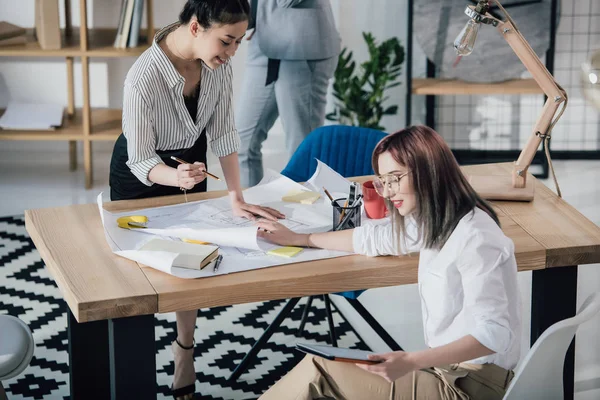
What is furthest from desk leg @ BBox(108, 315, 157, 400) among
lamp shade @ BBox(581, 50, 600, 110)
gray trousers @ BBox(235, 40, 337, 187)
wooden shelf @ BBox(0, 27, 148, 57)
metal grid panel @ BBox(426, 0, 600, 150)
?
metal grid panel @ BBox(426, 0, 600, 150)

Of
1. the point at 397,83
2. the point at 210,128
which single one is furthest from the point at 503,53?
the point at 210,128

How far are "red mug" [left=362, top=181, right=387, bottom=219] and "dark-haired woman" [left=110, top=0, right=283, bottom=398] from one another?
0.81ft

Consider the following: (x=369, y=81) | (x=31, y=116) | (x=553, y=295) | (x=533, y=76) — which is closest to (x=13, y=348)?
(x=553, y=295)

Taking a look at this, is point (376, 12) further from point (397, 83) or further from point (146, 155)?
point (146, 155)

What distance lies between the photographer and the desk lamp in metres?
2.70

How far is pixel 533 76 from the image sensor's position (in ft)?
9.07

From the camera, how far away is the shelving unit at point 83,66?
482 centimetres

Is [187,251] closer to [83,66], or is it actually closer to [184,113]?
[184,113]

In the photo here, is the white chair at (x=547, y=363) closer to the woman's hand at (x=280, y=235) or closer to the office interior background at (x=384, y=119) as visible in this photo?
the woman's hand at (x=280, y=235)

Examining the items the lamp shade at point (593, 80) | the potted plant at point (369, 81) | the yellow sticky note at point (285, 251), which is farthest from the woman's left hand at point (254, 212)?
the potted plant at point (369, 81)

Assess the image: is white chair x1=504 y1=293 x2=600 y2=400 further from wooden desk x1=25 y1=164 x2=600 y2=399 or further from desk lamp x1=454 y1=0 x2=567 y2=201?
desk lamp x1=454 y1=0 x2=567 y2=201

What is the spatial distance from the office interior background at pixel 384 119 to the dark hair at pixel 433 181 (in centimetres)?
284

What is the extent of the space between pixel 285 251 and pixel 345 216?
0.76ft

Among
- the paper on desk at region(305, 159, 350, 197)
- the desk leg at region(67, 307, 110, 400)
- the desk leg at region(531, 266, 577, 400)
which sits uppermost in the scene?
the paper on desk at region(305, 159, 350, 197)
